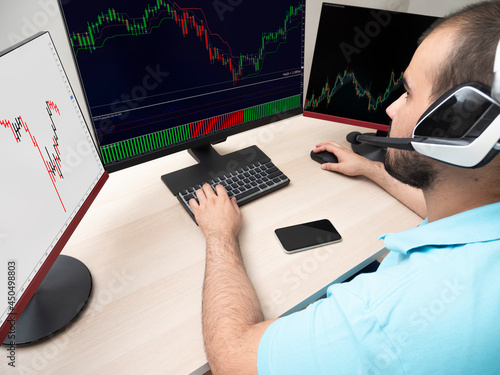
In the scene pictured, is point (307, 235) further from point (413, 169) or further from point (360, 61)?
point (360, 61)

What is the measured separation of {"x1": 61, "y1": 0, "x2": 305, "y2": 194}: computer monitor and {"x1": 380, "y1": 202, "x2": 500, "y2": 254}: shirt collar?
617 millimetres

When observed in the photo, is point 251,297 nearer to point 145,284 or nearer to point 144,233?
point 145,284

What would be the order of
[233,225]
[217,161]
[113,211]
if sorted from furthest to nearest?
[217,161]
[113,211]
[233,225]

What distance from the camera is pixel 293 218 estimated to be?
0.92 m

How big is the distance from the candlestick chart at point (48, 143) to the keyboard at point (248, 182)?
0.33m

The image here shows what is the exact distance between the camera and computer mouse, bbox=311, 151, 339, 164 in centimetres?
112

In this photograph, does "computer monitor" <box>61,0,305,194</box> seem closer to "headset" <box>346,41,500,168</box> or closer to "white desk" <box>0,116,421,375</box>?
"white desk" <box>0,116,421,375</box>

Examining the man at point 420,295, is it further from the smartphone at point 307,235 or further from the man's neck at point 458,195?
the smartphone at point 307,235

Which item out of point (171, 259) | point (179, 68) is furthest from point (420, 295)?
point (179, 68)

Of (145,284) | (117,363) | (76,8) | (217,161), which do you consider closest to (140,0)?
(76,8)

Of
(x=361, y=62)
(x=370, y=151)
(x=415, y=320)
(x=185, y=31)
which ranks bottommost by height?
(x=370, y=151)

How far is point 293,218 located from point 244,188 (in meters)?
0.16

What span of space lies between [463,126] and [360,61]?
0.63m

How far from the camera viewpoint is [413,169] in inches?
27.7
